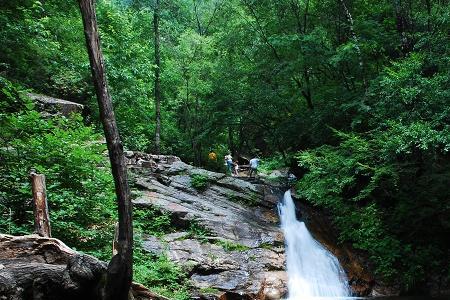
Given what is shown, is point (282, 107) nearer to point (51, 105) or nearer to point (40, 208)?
point (51, 105)

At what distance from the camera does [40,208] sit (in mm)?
6844

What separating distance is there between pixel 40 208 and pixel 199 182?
9891 millimetres

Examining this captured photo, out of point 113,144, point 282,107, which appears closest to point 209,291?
point 113,144

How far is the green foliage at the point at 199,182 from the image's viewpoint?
16317 millimetres

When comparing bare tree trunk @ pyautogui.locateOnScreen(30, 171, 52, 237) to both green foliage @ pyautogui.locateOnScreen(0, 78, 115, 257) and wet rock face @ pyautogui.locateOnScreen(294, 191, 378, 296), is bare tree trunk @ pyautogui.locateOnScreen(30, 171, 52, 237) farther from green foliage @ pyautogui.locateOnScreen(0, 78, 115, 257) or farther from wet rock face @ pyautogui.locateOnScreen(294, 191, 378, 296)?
wet rock face @ pyautogui.locateOnScreen(294, 191, 378, 296)

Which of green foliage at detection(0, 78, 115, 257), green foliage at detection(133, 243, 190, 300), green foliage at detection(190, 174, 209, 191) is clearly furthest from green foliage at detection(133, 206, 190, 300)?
green foliage at detection(190, 174, 209, 191)

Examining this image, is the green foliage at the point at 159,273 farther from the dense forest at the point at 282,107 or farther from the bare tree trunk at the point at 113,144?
the bare tree trunk at the point at 113,144

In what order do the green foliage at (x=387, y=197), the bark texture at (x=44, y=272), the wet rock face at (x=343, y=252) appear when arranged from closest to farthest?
the bark texture at (x=44, y=272) < the green foliage at (x=387, y=197) < the wet rock face at (x=343, y=252)

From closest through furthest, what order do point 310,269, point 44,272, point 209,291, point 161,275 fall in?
1. point 44,272
2. point 161,275
3. point 209,291
4. point 310,269

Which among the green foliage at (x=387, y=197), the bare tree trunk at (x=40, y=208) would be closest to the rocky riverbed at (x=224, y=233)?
the green foliage at (x=387, y=197)

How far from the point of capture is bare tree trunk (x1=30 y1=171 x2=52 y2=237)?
22.1 ft

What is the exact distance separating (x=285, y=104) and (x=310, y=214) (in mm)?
5820

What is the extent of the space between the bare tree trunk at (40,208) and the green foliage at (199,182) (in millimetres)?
9562

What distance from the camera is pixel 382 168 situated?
1181 cm
